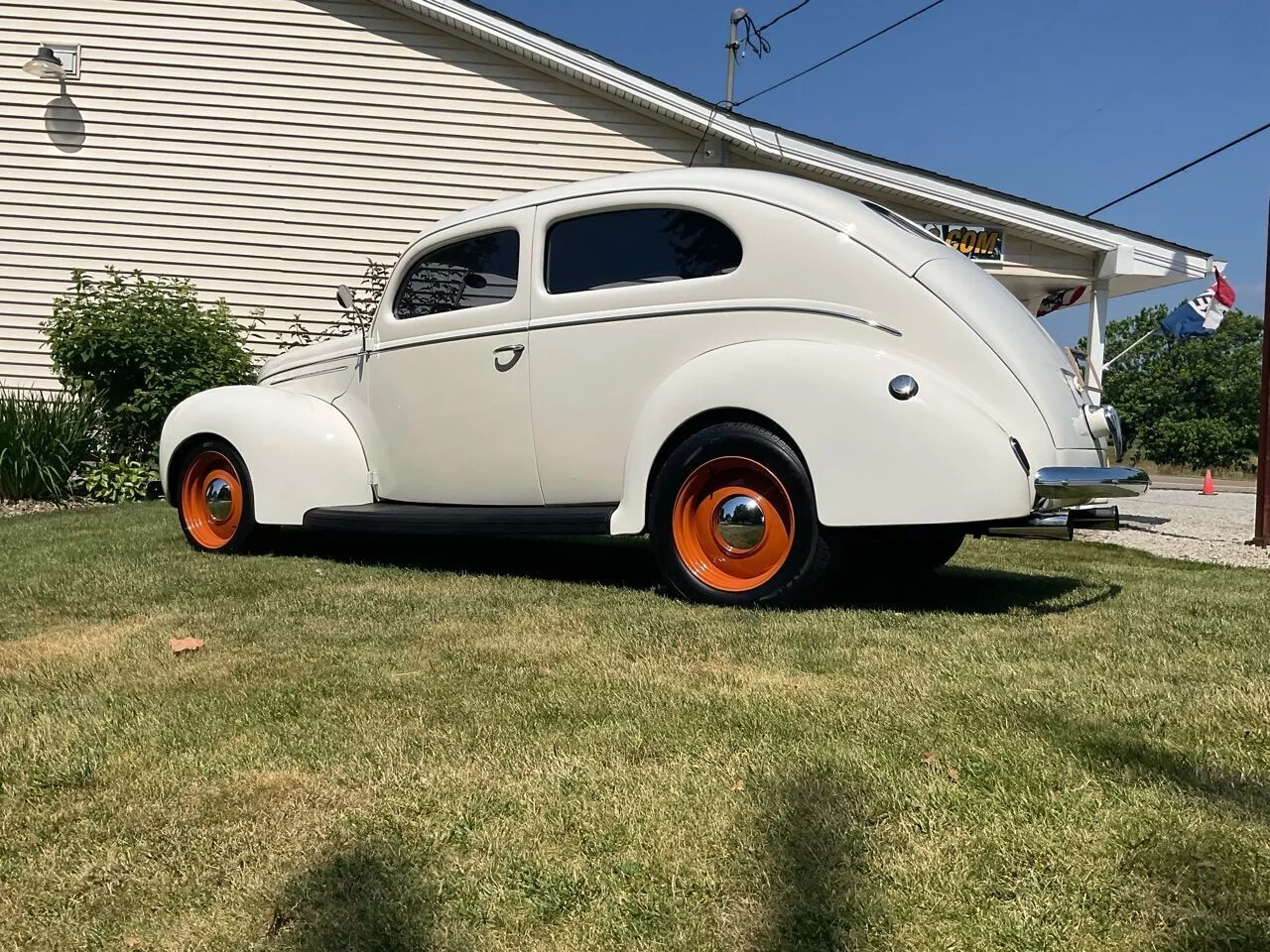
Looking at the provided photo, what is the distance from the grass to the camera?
1623 mm

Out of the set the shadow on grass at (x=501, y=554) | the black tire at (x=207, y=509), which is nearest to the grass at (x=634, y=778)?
the shadow on grass at (x=501, y=554)

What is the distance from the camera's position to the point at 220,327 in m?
9.55

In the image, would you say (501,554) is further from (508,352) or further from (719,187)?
(719,187)

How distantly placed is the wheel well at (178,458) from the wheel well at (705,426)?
9.40 ft

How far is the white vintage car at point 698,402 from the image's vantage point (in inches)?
146

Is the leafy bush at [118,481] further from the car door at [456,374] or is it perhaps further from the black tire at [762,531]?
the black tire at [762,531]

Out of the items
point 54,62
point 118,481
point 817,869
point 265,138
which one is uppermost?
point 54,62

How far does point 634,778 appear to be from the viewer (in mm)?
2145

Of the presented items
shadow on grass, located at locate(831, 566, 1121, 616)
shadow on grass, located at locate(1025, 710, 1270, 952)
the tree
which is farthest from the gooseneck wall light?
the tree

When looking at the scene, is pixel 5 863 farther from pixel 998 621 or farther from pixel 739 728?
pixel 998 621

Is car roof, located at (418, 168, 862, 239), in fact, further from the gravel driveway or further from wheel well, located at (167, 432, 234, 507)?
the gravel driveway

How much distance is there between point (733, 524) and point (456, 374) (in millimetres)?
1785

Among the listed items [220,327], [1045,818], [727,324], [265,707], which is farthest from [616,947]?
[220,327]

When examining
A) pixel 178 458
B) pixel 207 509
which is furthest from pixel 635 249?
pixel 178 458
